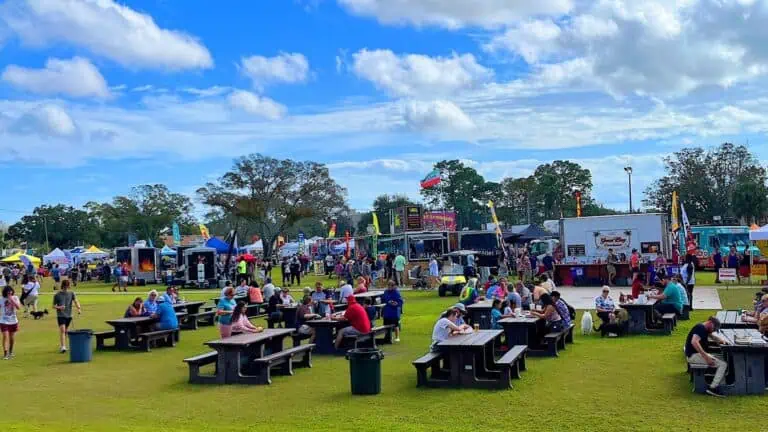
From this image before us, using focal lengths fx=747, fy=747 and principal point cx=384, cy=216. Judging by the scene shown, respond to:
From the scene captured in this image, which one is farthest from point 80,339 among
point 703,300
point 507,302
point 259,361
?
point 703,300

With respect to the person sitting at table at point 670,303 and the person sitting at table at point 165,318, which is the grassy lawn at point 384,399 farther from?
the person sitting at table at point 670,303

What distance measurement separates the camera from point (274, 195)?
73.8 metres

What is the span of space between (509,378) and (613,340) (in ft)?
17.8

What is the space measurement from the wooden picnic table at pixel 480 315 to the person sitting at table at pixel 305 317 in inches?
143

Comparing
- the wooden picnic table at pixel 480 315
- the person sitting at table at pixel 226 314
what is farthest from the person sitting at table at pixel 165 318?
the wooden picnic table at pixel 480 315

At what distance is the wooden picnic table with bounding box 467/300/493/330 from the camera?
56.6ft

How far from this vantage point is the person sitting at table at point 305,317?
1543cm

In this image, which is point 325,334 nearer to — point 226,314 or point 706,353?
point 226,314

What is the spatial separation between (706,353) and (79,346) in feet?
37.5

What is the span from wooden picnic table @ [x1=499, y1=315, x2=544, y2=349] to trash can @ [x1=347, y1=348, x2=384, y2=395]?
12.9ft

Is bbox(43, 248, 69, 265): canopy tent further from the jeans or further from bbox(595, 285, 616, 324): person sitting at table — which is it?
the jeans

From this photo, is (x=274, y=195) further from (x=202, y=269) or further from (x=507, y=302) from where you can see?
(x=507, y=302)

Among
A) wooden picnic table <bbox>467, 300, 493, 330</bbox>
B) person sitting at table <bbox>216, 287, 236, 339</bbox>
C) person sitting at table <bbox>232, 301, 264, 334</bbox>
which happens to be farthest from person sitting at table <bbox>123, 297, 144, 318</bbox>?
wooden picnic table <bbox>467, 300, 493, 330</bbox>

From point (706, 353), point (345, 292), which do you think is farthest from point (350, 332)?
point (706, 353)
